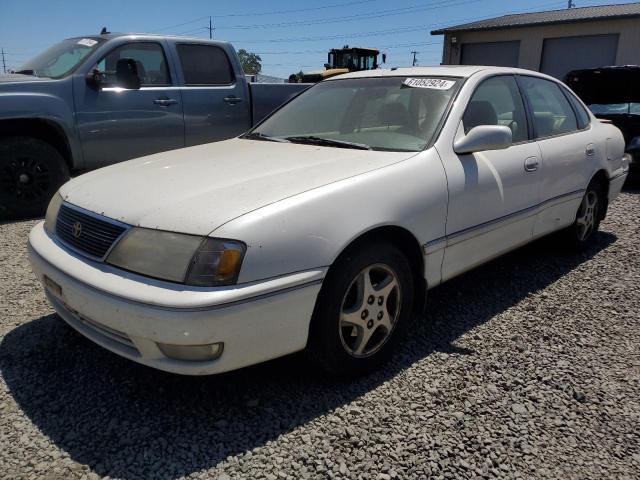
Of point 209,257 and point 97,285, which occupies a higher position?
point 209,257

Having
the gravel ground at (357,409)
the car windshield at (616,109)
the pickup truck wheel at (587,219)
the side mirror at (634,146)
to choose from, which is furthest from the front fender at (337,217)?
the car windshield at (616,109)

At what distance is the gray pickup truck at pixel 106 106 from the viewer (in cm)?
519

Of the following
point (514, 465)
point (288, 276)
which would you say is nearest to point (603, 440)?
point (514, 465)

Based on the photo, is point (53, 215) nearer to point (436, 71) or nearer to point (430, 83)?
point (430, 83)

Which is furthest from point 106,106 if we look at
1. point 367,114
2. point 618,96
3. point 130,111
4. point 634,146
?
point 618,96

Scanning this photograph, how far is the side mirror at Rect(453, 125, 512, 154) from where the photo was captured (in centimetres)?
291

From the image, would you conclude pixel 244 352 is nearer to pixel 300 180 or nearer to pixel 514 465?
pixel 300 180

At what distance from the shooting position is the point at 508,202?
3.28 m

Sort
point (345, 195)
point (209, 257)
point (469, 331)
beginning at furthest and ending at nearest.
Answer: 1. point (469, 331)
2. point (345, 195)
3. point (209, 257)

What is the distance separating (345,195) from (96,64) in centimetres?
429

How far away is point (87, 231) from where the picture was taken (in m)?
2.40

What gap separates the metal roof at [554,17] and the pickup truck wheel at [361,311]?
781 inches

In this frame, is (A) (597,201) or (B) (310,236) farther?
(A) (597,201)

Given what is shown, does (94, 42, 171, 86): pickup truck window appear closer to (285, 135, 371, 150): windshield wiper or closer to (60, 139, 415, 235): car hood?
(60, 139, 415, 235): car hood
